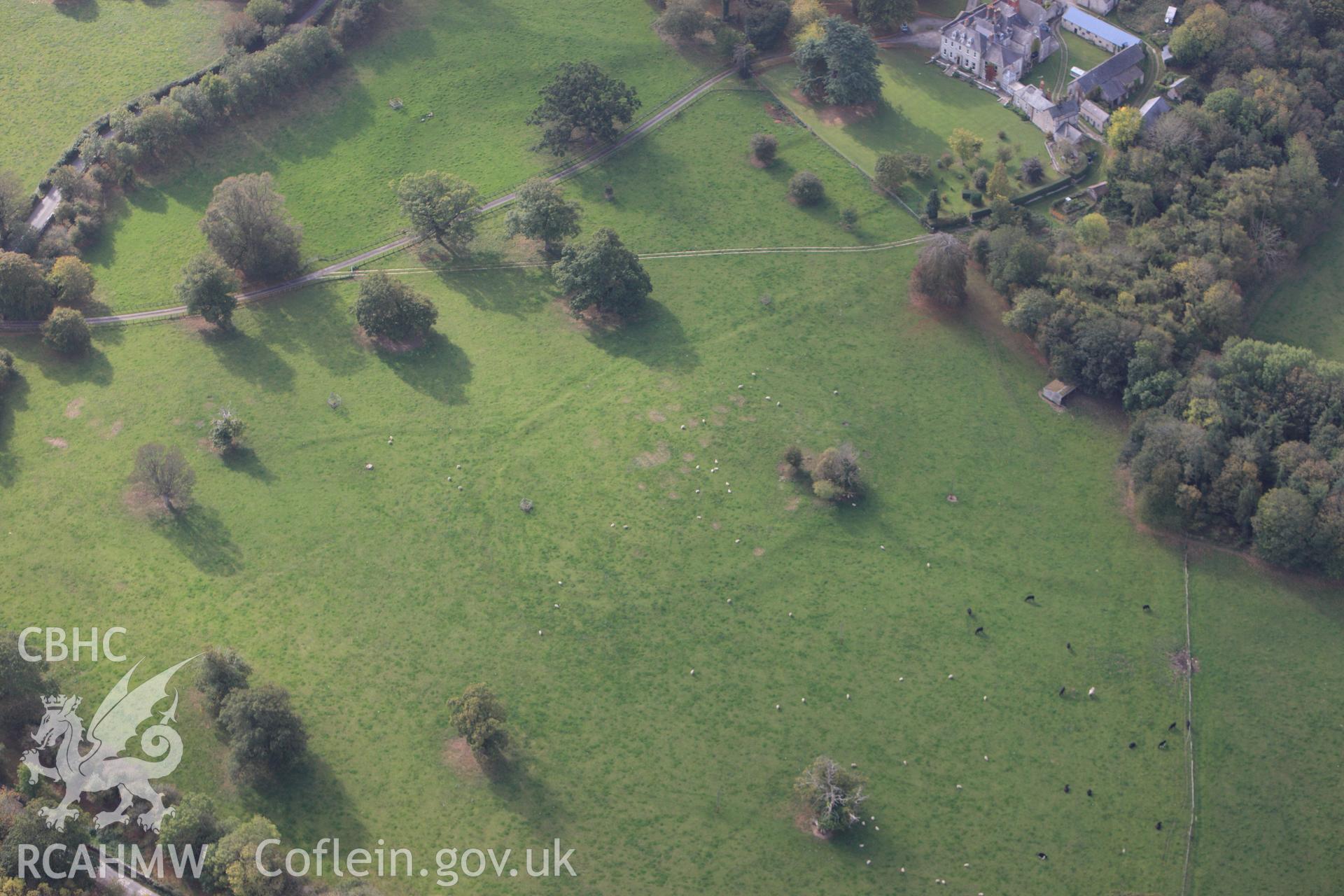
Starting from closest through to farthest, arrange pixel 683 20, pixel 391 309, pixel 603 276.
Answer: pixel 391 309 → pixel 603 276 → pixel 683 20

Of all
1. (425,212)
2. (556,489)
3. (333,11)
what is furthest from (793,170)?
(333,11)

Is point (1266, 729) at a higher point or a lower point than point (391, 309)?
lower

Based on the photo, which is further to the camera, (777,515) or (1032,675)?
(777,515)

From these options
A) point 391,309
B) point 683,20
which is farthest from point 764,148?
point 391,309

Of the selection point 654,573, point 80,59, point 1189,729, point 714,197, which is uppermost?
point 80,59

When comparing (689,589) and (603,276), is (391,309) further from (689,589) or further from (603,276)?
(689,589)

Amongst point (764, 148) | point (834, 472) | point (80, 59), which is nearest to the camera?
point (834, 472)

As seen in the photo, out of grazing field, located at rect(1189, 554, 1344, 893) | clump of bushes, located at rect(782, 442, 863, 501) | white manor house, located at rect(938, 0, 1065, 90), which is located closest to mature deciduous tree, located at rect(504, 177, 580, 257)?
clump of bushes, located at rect(782, 442, 863, 501)

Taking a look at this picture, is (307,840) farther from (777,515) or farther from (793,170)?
(793,170)
